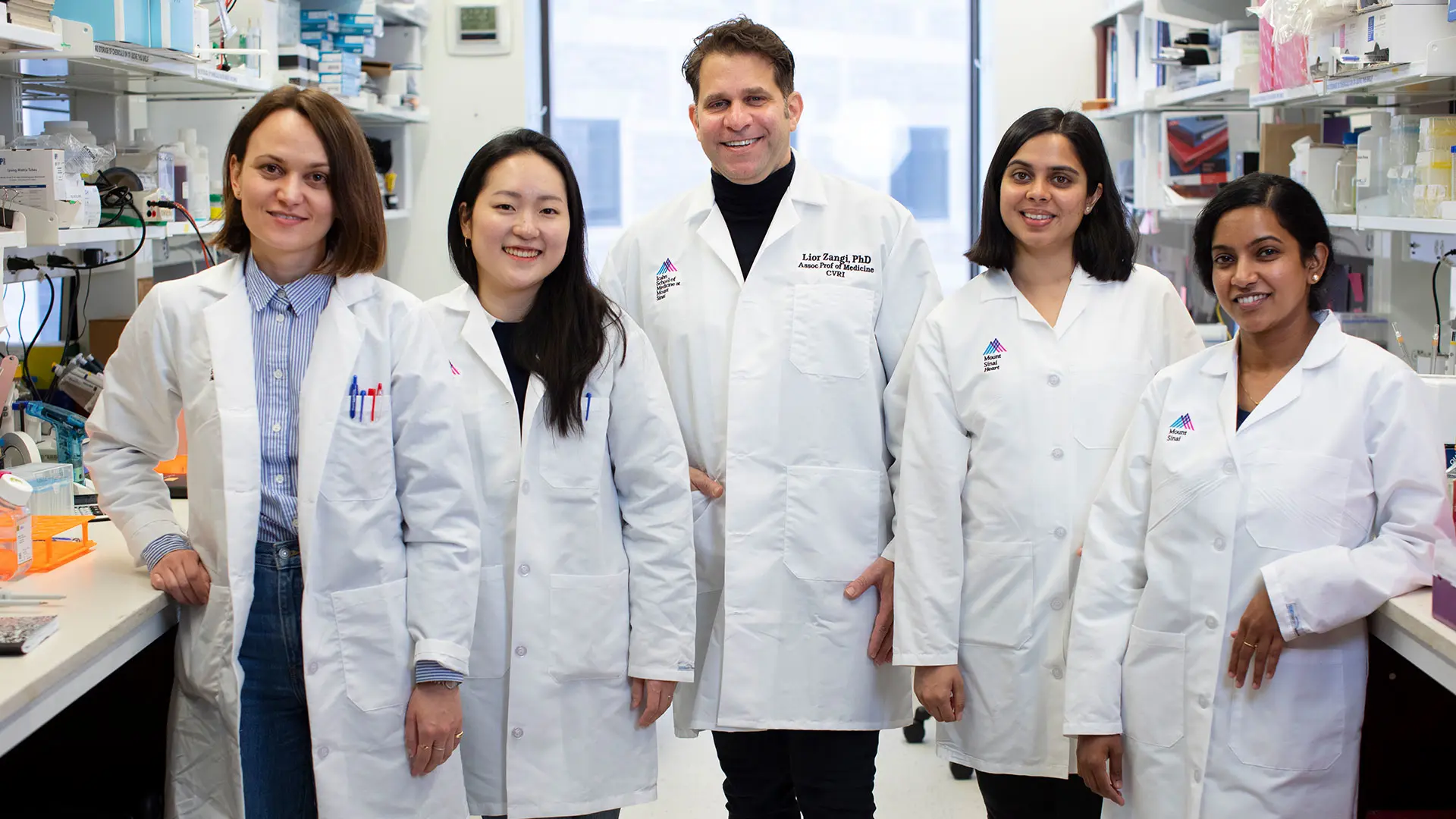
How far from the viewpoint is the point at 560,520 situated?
178cm

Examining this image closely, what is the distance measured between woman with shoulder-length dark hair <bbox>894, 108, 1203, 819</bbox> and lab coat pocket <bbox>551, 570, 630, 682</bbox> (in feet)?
1.43

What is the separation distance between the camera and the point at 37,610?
1568mm

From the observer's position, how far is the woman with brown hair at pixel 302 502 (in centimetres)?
157

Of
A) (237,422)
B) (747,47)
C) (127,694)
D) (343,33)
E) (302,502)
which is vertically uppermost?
(343,33)

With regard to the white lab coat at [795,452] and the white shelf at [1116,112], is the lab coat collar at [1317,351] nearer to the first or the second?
the white lab coat at [795,452]

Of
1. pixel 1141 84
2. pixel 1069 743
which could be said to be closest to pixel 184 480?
pixel 1069 743

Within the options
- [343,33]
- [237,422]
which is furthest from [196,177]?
[237,422]

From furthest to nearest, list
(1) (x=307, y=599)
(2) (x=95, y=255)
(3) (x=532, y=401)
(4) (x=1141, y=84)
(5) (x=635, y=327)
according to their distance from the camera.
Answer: (4) (x=1141, y=84), (2) (x=95, y=255), (5) (x=635, y=327), (3) (x=532, y=401), (1) (x=307, y=599)

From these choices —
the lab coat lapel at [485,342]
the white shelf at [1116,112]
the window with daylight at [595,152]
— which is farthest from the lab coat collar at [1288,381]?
the window with daylight at [595,152]

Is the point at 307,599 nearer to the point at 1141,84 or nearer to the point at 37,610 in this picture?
the point at 37,610

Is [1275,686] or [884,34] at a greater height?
[884,34]

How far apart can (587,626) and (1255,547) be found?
3.00 feet

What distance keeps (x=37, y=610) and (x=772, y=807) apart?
1183mm

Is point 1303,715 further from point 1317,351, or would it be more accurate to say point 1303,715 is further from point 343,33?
point 343,33
